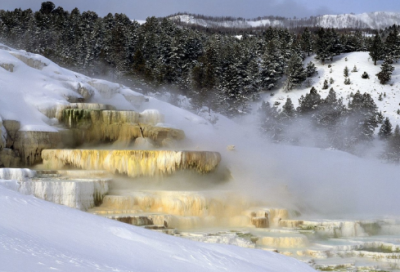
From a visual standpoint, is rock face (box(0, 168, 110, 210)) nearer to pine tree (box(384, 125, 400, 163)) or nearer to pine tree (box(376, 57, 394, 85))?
pine tree (box(384, 125, 400, 163))

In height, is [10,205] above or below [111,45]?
below

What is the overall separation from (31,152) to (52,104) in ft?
A: 7.25

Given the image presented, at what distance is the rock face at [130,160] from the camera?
13.6 meters

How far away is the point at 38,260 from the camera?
140 inches

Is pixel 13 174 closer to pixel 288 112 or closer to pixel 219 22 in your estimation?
pixel 288 112

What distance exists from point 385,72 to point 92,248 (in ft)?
114

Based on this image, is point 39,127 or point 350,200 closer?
point 39,127

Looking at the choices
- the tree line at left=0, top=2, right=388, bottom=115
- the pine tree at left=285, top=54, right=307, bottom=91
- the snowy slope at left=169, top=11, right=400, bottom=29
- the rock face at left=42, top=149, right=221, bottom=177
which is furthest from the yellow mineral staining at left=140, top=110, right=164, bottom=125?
the snowy slope at left=169, top=11, right=400, bottom=29

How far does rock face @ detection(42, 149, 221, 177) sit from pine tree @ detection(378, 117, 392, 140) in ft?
61.5

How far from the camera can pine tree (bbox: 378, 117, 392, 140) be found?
1150 inches

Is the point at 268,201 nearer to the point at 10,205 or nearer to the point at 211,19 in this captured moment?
the point at 10,205

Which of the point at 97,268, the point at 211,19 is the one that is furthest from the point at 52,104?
the point at 211,19

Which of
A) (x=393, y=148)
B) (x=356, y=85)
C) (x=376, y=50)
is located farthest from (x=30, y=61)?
(x=376, y=50)

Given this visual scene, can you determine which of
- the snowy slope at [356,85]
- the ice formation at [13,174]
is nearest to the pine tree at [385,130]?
the snowy slope at [356,85]
